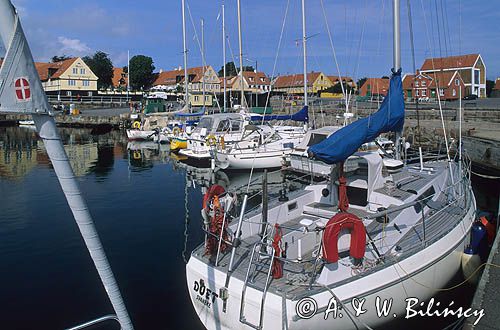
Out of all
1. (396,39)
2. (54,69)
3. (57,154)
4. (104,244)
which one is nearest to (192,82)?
(54,69)

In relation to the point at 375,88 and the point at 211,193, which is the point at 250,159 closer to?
the point at 211,193

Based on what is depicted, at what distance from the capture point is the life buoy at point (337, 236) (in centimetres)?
666

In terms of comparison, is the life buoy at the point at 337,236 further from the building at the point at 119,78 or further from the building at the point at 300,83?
the building at the point at 119,78

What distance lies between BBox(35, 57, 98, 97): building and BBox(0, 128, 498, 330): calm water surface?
62.4 meters

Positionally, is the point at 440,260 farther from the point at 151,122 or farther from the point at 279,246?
the point at 151,122

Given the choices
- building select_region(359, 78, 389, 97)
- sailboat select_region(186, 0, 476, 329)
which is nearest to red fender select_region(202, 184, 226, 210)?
sailboat select_region(186, 0, 476, 329)

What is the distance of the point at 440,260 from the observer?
8102 mm

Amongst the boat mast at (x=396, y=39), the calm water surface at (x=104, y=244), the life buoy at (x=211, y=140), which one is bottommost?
the calm water surface at (x=104, y=244)

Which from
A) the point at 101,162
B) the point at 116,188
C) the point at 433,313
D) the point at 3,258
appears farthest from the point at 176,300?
the point at 101,162

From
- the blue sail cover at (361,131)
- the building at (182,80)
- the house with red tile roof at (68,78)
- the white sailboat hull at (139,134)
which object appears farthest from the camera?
the building at (182,80)

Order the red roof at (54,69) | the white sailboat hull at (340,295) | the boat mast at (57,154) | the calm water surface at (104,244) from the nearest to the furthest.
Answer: the boat mast at (57,154) < the white sailboat hull at (340,295) < the calm water surface at (104,244) < the red roof at (54,69)

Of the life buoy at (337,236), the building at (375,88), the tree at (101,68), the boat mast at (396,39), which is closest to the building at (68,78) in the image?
the tree at (101,68)

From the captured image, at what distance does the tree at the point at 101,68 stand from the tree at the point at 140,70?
543 centimetres

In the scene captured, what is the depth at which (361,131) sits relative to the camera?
897 centimetres
